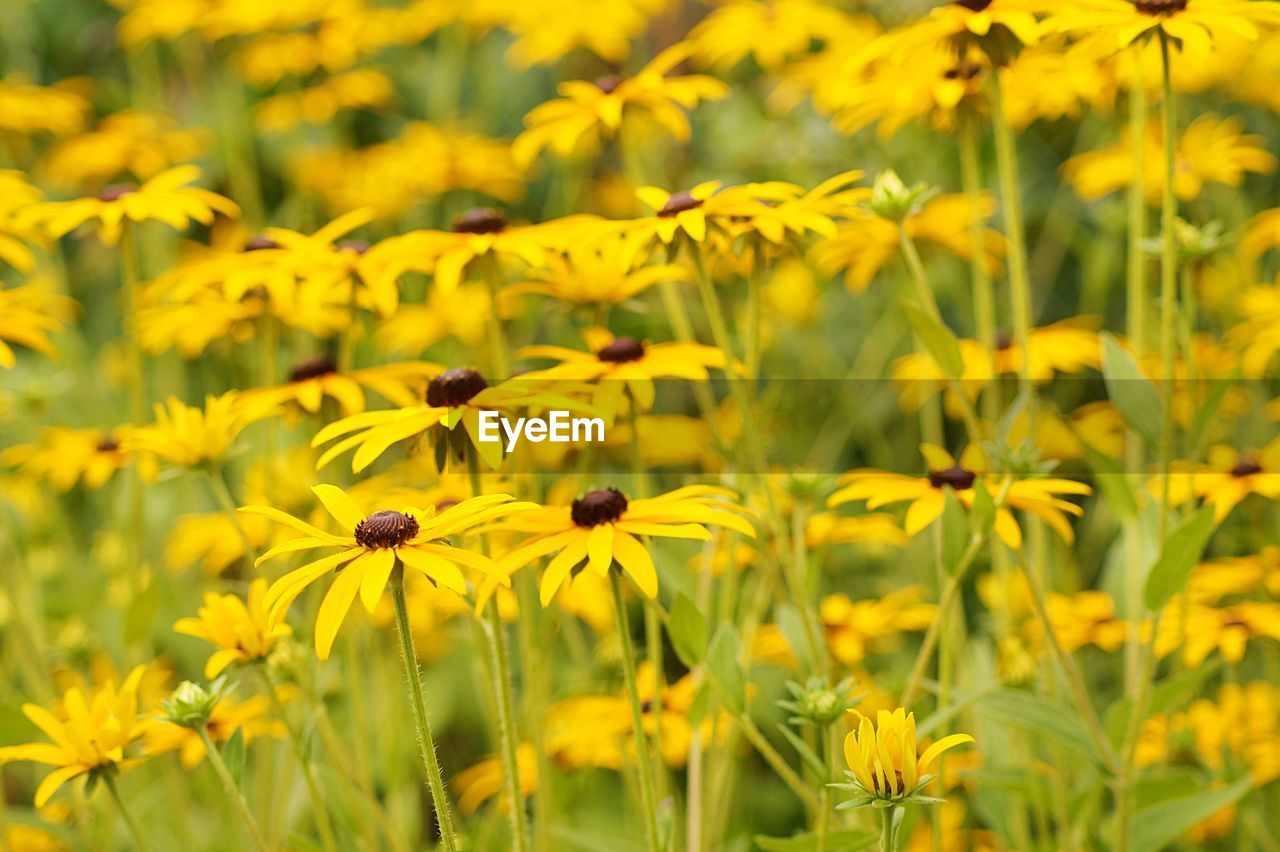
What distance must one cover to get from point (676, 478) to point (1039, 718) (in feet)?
3.50

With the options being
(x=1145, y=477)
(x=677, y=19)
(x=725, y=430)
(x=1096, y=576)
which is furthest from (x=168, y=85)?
(x=1145, y=477)

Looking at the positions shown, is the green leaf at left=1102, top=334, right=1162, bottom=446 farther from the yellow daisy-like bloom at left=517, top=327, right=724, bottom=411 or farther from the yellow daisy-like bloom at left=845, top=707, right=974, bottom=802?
the yellow daisy-like bloom at left=845, top=707, right=974, bottom=802

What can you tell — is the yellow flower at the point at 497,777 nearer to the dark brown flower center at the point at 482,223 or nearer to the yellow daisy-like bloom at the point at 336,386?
the yellow daisy-like bloom at the point at 336,386

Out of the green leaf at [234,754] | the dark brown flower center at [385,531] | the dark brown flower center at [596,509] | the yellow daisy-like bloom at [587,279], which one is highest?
the yellow daisy-like bloom at [587,279]

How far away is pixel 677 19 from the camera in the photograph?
13.1 ft

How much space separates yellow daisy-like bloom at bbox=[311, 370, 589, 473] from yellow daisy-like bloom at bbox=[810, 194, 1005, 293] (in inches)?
23.4

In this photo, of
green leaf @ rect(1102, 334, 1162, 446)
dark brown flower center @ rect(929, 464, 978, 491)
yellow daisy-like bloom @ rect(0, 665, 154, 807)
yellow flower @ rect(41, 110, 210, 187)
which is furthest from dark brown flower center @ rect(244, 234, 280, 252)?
yellow flower @ rect(41, 110, 210, 187)

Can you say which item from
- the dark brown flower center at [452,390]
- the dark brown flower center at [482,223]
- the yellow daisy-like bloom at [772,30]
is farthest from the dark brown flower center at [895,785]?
the yellow daisy-like bloom at [772,30]

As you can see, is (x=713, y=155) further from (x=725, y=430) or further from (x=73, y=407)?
(x=73, y=407)

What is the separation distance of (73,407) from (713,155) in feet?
5.16

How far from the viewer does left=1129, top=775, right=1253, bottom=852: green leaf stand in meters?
1.21

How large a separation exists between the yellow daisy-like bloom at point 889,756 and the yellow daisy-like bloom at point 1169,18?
2.05ft

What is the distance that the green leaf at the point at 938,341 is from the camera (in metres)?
1.14

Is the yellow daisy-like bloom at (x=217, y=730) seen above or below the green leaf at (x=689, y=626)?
below
